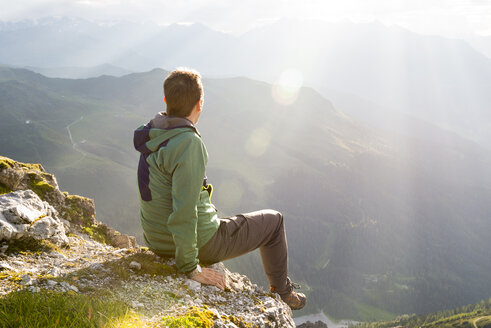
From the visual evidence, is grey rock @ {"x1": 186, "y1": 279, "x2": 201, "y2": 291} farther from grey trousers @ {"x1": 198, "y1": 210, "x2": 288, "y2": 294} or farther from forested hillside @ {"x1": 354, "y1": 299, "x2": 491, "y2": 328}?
forested hillside @ {"x1": 354, "y1": 299, "x2": 491, "y2": 328}

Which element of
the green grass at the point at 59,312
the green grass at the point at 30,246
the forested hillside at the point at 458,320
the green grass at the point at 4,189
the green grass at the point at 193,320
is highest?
the green grass at the point at 59,312

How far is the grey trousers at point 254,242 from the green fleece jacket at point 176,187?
0.44 metres

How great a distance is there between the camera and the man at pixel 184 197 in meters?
6.09

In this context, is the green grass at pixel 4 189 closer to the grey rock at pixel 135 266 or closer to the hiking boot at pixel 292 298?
the grey rock at pixel 135 266

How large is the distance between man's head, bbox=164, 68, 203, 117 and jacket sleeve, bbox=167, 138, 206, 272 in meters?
0.84

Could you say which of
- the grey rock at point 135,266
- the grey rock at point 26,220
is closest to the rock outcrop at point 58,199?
the grey rock at point 26,220

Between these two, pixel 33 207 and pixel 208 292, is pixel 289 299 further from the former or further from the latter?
pixel 33 207

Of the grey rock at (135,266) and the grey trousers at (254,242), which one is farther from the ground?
the grey trousers at (254,242)

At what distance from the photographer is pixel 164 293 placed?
21.4 ft

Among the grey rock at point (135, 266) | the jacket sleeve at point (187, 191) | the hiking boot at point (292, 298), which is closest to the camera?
the jacket sleeve at point (187, 191)

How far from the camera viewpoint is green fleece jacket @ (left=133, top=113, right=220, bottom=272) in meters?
6.03

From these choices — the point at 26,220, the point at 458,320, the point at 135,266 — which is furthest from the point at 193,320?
the point at 458,320

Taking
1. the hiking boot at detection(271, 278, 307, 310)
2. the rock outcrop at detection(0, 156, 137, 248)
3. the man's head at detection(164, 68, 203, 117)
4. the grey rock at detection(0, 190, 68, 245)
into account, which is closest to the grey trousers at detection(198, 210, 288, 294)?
the hiking boot at detection(271, 278, 307, 310)

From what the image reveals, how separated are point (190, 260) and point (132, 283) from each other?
1.43m
